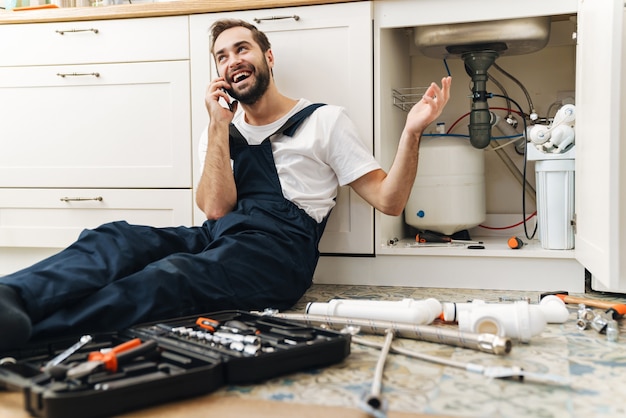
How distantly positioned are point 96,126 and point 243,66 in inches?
23.6

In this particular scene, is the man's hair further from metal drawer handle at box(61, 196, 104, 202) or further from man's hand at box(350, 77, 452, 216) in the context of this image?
metal drawer handle at box(61, 196, 104, 202)

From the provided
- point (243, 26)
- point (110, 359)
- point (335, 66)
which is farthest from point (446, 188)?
point (110, 359)

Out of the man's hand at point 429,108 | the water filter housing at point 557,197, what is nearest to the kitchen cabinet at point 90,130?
the man's hand at point 429,108

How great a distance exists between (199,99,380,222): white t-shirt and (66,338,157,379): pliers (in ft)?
2.82

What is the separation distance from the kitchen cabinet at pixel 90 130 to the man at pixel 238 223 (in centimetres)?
22

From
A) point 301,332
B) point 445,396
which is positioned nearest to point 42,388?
point 301,332

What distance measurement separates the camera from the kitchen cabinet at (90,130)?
218 centimetres

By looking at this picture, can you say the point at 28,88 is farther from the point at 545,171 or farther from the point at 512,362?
the point at 512,362

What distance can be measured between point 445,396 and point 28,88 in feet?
5.97

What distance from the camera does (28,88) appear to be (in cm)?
229

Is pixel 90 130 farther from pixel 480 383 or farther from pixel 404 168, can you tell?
pixel 480 383

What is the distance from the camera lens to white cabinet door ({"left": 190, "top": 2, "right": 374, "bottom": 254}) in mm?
2002

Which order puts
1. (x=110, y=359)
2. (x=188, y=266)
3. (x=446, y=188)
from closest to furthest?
(x=110, y=359), (x=188, y=266), (x=446, y=188)

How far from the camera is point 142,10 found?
217cm
